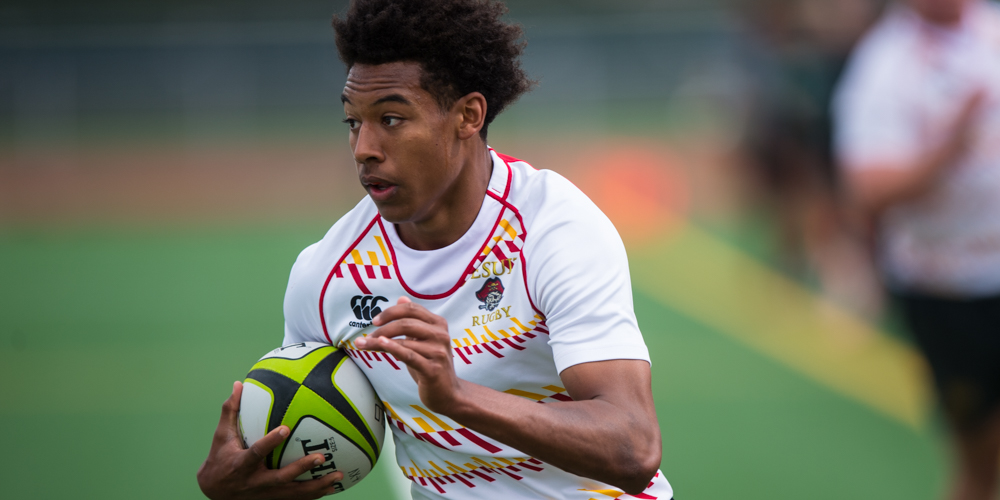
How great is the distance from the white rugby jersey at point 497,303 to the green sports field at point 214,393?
2.65 m

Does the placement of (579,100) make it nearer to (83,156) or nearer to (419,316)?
(83,156)

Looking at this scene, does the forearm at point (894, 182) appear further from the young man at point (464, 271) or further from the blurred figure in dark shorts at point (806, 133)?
the blurred figure in dark shorts at point (806, 133)

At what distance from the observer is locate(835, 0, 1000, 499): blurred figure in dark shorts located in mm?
4586

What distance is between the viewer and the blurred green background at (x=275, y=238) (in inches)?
251

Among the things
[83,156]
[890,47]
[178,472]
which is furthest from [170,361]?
[83,156]

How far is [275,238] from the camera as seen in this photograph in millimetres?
14250

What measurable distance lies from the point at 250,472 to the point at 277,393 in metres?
0.25

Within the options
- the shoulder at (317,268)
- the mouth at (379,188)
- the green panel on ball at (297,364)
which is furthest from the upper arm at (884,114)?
the green panel on ball at (297,364)

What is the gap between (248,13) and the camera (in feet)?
90.7

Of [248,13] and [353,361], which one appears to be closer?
[353,361]

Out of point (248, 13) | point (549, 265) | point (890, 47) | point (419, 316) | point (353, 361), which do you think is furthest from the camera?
point (248, 13)

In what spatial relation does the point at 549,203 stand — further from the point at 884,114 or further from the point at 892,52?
the point at 892,52

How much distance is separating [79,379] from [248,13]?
21.5 m

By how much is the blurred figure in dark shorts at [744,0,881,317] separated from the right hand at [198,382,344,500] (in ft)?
A: 24.3
